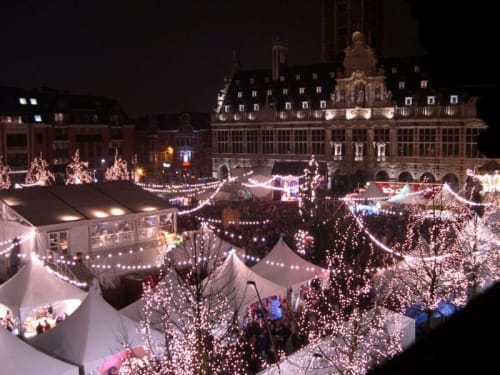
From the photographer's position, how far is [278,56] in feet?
158

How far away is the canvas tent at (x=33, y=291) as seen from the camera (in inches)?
519

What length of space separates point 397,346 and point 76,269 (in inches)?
383

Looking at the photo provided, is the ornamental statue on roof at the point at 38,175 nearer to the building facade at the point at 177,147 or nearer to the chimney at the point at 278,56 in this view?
the building facade at the point at 177,147

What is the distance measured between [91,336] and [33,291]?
12.4 feet

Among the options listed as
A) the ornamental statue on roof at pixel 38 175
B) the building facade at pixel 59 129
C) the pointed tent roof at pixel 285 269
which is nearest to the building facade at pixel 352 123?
the building facade at pixel 59 129

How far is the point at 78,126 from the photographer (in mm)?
47625

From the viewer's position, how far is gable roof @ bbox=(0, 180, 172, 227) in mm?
17109

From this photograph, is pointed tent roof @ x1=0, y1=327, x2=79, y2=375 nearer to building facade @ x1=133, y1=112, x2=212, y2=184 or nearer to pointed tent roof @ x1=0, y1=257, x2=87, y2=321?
pointed tent roof @ x1=0, y1=257, x2=87, y2=321

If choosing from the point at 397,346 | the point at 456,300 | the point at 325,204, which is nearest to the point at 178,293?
the point at 397,346

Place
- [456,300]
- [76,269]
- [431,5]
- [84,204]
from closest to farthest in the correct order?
[431,5], [456,300], [76,269], [84,204]

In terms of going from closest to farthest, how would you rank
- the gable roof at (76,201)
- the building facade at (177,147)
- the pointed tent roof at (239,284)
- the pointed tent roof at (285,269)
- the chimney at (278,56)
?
1. the pointed tent roof at (239,284)
2. the pointed tent roof at (285,269)
3. the gable roof at (76,201)
4. the chimney at (278,56)
5. the building facade at (177,147)

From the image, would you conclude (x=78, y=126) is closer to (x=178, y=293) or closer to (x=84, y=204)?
(x=84, y=204)

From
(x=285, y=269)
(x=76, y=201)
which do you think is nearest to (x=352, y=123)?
(x=76, y=201)

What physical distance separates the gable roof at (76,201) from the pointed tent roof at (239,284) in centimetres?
611
